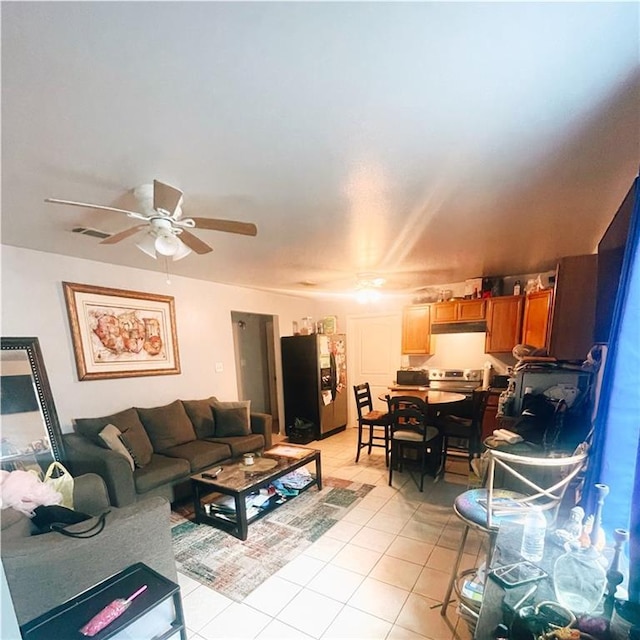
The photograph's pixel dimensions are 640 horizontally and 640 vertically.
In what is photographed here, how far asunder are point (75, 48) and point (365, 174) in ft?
3.83

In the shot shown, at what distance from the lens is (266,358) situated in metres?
6.00

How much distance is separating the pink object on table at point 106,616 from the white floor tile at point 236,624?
0.65 metres

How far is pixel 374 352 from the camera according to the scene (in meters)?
5.35

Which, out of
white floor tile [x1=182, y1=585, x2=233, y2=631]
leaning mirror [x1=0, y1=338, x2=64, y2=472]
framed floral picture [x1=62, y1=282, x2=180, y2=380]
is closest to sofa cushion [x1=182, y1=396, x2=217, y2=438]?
framed floral picture [x1=62, y1=282, x2=180, y2=380]

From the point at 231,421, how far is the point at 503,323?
3.68 metres

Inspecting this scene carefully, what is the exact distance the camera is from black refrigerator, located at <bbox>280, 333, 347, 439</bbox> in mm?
4855

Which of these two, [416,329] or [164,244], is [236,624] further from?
[416,329]

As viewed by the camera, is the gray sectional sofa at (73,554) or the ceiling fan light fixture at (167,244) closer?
the gray sectional sofa at (73,554)

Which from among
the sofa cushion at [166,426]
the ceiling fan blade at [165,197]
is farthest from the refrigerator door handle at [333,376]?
the ceiling fan blade at [165,197]

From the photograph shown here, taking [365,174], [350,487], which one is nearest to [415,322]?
[350,487]

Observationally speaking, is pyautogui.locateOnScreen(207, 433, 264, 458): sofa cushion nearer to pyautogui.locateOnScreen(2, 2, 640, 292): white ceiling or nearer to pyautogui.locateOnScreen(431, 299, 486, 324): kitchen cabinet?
pyautogui.locateOnScreen(2, 2, 640, 292): white ceiling

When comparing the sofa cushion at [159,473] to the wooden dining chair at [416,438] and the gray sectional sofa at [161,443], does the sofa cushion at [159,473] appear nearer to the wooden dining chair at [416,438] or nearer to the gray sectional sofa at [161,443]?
the gray sectional sofa at [161,443]

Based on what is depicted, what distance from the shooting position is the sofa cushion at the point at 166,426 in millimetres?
3129

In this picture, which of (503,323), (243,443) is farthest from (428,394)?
(243,443)
